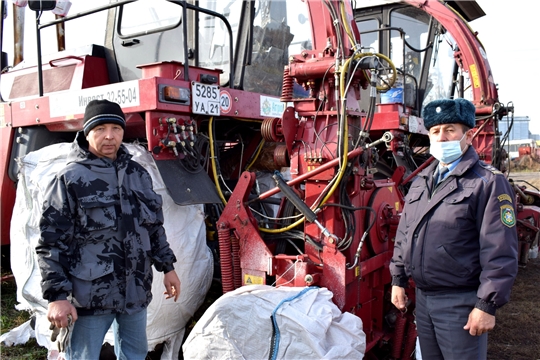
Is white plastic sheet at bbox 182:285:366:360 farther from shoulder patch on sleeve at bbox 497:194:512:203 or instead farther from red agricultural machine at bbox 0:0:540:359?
shoulder patch on sleeve at bbox 497:194:512:203

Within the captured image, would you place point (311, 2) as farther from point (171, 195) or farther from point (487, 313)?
point (487, 313)

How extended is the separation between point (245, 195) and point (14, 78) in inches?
136

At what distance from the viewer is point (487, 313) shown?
2031 mm

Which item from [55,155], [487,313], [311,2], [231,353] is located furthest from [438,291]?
[55,155]

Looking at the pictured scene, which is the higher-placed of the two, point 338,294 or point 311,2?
point 311,2

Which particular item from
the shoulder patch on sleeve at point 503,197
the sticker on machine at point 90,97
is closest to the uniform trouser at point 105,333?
the sticker on machine at point 90,97

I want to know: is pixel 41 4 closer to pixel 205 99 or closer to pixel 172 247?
pixel 205 99

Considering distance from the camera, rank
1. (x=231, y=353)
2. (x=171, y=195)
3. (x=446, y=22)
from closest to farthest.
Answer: (x=231, y=353) → (x=171, y=195) → (x=446, y=22)

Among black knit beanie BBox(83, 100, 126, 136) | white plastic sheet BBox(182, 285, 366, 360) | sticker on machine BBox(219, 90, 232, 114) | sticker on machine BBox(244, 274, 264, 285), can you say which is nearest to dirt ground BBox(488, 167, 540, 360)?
white plastic sheet BBox(182, 285, 366, 360)

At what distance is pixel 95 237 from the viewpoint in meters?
2.18

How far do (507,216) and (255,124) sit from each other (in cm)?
265

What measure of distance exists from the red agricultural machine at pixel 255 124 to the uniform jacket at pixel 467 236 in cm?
67

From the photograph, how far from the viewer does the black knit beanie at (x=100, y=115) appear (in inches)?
89.5

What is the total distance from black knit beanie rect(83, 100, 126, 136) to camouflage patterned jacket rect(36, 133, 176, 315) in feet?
0.30
